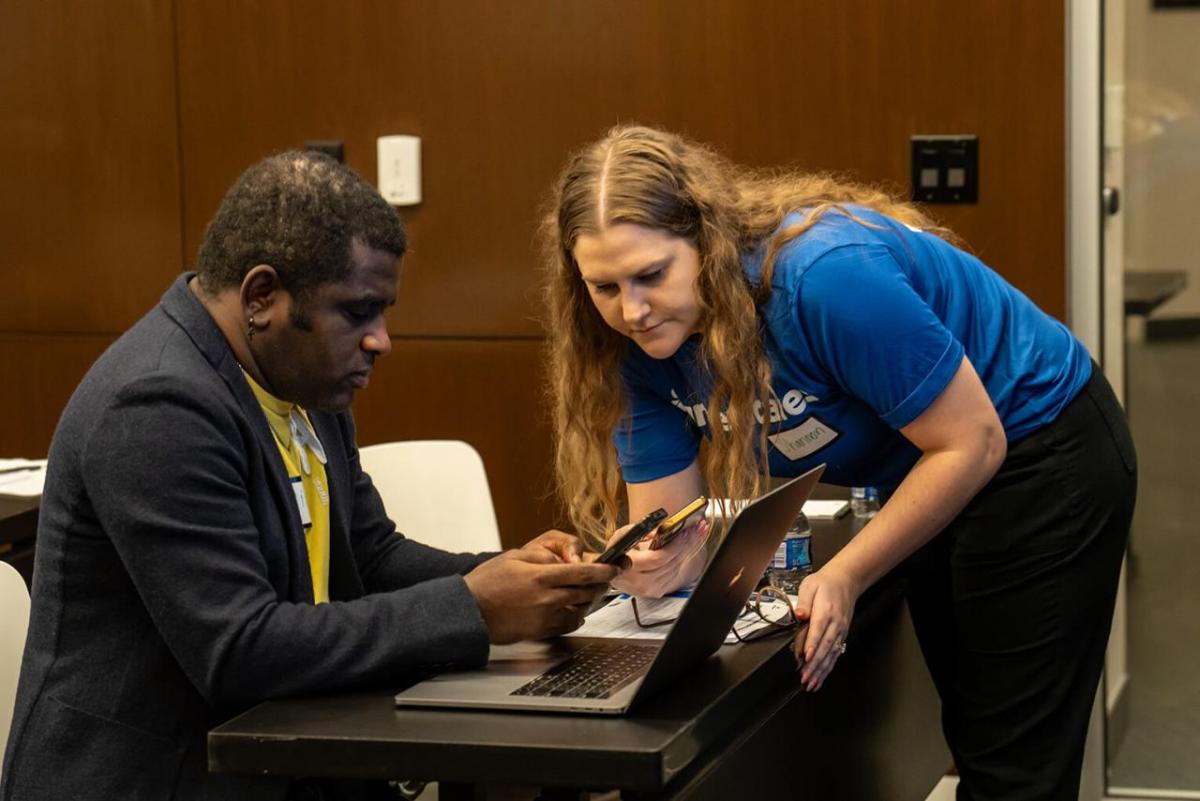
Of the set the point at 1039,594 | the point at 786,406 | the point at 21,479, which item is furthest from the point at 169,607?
the point at 21,479

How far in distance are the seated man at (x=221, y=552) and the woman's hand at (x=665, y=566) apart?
0.60 ft

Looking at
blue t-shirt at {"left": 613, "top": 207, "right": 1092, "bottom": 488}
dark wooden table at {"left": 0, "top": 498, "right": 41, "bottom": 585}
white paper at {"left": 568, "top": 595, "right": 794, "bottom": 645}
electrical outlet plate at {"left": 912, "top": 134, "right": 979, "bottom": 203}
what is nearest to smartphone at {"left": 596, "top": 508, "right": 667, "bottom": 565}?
white paper at {"left": 568, "top": 595, "right": 794, "bottom": 645}

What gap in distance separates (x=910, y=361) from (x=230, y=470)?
762 mm

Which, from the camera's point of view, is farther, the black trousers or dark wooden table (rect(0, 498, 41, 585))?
dark wooden table (rect(0, 498, 41, 585))

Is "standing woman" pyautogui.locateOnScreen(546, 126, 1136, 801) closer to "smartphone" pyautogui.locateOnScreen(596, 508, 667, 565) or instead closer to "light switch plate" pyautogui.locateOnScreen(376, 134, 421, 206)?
"smartphone" pyautogui.locateOnScreen(596, 508, 667, 565)

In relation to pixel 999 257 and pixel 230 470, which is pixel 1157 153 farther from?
pixel 230 470

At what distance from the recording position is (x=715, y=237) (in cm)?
188

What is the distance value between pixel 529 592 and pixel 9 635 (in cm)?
76

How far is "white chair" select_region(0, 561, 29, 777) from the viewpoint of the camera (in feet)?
6.55

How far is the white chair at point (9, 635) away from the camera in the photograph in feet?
6.55

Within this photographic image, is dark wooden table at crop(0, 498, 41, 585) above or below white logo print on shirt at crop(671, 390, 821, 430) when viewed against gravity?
below

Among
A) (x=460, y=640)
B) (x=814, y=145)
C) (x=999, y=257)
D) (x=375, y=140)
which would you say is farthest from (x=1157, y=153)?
(x=460, y=640)

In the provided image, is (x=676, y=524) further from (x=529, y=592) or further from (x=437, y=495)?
(x=437, y=495)

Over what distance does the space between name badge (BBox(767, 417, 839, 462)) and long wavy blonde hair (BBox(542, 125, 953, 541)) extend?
0.05m
